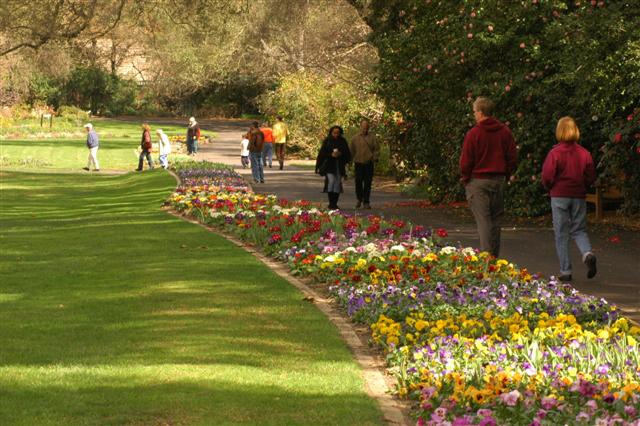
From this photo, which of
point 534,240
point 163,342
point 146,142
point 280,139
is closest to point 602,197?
point 534,240

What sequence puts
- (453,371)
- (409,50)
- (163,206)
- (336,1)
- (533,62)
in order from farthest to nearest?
(336,1) → (163,206) → (409,50) → (533,62) → (453,371)

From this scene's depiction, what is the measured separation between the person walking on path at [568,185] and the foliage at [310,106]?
92.7 feet

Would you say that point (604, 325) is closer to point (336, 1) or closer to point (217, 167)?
point (217, 167)

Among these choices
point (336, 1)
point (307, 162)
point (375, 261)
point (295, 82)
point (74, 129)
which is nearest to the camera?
point (375, 261)

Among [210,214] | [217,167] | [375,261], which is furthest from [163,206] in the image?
[375,261]

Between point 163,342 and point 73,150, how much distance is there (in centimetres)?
4424

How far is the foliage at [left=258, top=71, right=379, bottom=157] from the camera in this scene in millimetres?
42344

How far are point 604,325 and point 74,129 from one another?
64220 millimetres

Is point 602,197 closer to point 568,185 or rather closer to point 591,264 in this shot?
point 568,185

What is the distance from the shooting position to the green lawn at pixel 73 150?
145ft

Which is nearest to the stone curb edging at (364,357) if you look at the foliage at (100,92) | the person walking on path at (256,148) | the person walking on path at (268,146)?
the person walking on path at (256,148)

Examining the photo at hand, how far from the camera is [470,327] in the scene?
8688mm

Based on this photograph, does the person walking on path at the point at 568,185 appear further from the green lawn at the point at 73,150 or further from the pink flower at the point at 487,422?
the green lawn at the point at 73,150

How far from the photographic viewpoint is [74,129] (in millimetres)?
70812
